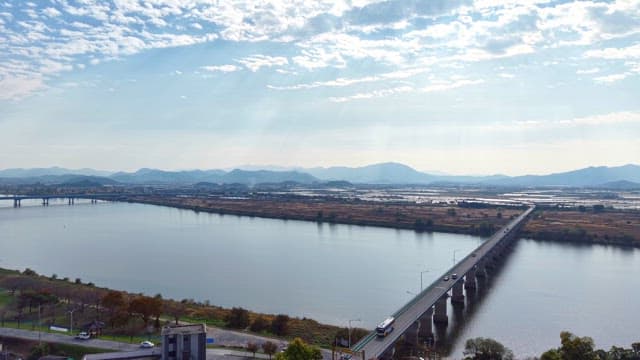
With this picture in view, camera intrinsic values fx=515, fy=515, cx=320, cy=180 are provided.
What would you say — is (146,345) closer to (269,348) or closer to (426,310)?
(269,348)

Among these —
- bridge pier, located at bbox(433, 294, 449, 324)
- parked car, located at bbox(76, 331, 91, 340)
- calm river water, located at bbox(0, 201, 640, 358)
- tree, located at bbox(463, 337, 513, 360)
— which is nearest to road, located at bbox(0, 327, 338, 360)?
parked car, located at bbox(76, 331, 91, 340)

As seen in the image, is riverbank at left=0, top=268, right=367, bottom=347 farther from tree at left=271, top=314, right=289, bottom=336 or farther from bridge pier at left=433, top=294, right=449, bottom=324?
bridge pier at left=433, top=294, right=449, bottom=324

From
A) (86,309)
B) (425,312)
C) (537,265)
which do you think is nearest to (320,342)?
(425,312)

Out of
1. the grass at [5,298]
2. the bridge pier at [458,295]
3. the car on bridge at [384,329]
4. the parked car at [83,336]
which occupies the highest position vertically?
the car on bridge at [384,329]

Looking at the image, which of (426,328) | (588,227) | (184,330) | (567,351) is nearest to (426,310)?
(426,328)

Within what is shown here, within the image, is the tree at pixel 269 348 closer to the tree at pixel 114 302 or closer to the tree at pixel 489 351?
the tree at pixel 489 351

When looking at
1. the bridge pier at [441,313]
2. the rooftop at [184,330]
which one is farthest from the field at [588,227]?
the rooftop at [184,330]
